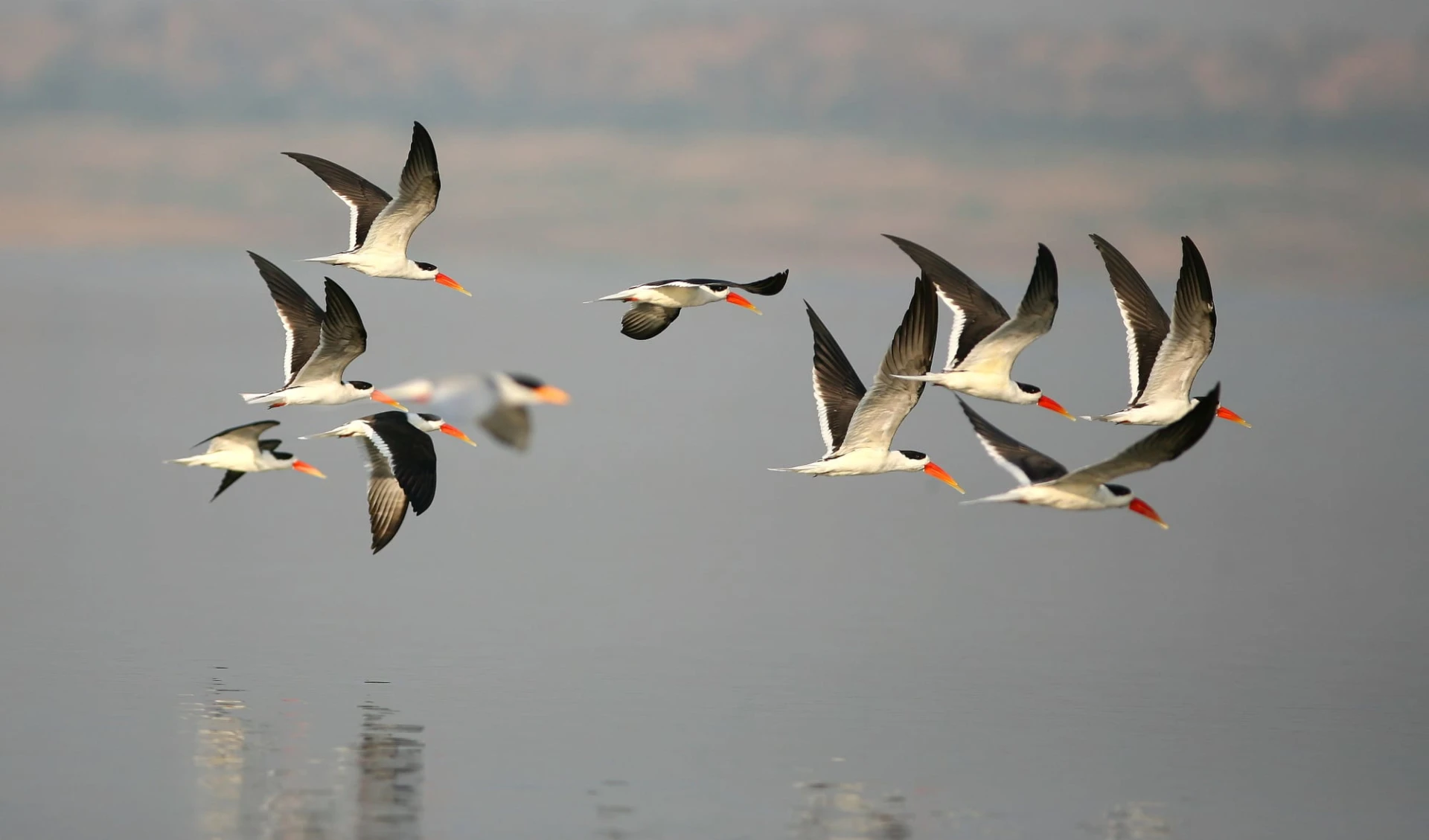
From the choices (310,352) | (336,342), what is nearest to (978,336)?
(336,342)

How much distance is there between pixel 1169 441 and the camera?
21328 millimetres

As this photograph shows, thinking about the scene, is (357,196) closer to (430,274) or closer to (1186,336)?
(430,274)

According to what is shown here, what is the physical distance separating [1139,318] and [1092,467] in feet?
15.9

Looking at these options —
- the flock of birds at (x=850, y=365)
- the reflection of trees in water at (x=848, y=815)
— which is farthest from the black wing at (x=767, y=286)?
the reflection of trees in water at (x=848, y=815)

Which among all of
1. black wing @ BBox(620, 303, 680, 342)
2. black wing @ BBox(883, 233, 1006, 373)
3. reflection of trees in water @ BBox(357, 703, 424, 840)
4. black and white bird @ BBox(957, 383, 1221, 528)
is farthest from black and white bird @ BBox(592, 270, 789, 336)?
reflection of trees in water @ BBox(357, 703, 424, 840)

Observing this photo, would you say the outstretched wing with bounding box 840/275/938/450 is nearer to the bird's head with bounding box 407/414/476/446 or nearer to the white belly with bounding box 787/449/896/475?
the white belly with bounding box 787/449/896/475

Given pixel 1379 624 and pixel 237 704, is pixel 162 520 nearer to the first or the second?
pixel 237 704

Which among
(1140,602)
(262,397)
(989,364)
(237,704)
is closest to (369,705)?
(237,704)

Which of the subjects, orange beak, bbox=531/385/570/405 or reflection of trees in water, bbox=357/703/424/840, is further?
reflection of trees in water, bbox=357/703/424/840

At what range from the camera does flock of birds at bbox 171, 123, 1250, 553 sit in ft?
80.6

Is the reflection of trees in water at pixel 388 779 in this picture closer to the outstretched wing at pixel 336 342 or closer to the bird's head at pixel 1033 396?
the outstretched wing at pixel 336 342

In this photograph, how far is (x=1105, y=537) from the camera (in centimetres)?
4459

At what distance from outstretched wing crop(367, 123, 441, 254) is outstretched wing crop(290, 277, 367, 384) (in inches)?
55.6

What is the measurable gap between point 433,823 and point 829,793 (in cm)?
444
